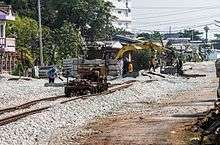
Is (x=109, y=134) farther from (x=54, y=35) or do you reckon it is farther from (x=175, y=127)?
(x=54, y=35)

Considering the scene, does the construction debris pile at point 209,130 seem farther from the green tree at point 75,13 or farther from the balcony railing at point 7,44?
the green tree at point 75,13

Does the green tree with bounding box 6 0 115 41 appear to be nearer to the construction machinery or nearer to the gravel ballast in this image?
the gravel ballast

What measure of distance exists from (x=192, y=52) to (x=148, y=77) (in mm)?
59410

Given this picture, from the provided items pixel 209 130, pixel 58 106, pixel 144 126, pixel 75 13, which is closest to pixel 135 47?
pixel 58 106

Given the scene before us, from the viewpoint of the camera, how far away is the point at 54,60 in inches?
2761

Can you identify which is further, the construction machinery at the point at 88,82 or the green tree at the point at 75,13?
the green tree at the point at 75,13

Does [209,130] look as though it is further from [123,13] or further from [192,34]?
[192,34]

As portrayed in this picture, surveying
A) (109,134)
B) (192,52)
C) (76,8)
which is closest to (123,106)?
(109,134)

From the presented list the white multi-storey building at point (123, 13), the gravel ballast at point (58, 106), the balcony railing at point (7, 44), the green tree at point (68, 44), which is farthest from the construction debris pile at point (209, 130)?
the white multi-storey building at point (123, 13)

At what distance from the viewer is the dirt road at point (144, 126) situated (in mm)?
17484

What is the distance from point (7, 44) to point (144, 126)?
40969 mm

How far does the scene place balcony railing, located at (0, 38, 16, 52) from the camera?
58.8 m

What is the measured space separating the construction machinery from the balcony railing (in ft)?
76.6

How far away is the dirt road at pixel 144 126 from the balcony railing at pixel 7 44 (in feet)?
105
